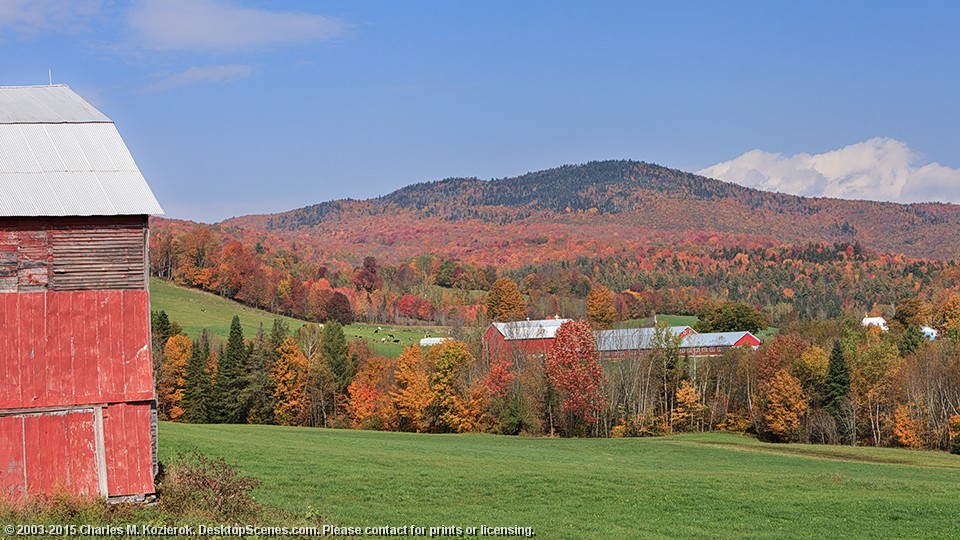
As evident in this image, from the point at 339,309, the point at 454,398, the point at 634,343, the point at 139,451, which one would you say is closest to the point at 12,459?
the point at 139,451

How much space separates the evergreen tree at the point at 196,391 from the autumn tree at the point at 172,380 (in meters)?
0.83

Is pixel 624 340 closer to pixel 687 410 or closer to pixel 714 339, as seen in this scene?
pixel 687 410

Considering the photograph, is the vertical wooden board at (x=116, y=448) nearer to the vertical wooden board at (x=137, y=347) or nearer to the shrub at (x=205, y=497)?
the vertical wooden board at (x=137, y=347)

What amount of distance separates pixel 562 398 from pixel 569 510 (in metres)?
46.3

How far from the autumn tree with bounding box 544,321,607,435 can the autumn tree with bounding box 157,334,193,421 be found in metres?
31.5

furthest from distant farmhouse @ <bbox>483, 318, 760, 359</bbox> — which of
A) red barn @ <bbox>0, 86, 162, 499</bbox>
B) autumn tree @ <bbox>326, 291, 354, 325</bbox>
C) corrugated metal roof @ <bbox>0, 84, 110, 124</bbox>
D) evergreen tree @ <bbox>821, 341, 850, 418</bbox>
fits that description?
red barn @ <bbox>0, 86, 162, 499</bbox>

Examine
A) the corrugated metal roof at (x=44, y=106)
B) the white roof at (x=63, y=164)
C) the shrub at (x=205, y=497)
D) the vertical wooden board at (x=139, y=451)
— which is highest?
the corrugated metal roof at (x=44, y=106)

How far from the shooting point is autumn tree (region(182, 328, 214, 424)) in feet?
246

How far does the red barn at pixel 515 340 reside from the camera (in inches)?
3282

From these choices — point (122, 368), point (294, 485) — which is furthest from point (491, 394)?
point (122, 368)

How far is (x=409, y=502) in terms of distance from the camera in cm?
2525

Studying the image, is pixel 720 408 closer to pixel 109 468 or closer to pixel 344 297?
pixel 109 468

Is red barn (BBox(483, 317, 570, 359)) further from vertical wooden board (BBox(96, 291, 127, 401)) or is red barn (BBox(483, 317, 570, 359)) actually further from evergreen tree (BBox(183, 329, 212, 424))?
vertical wooden board (BBox(96, 291, 127, 401))

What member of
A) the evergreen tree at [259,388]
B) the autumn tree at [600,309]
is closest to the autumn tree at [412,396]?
the evergreen tree at [259,388]
